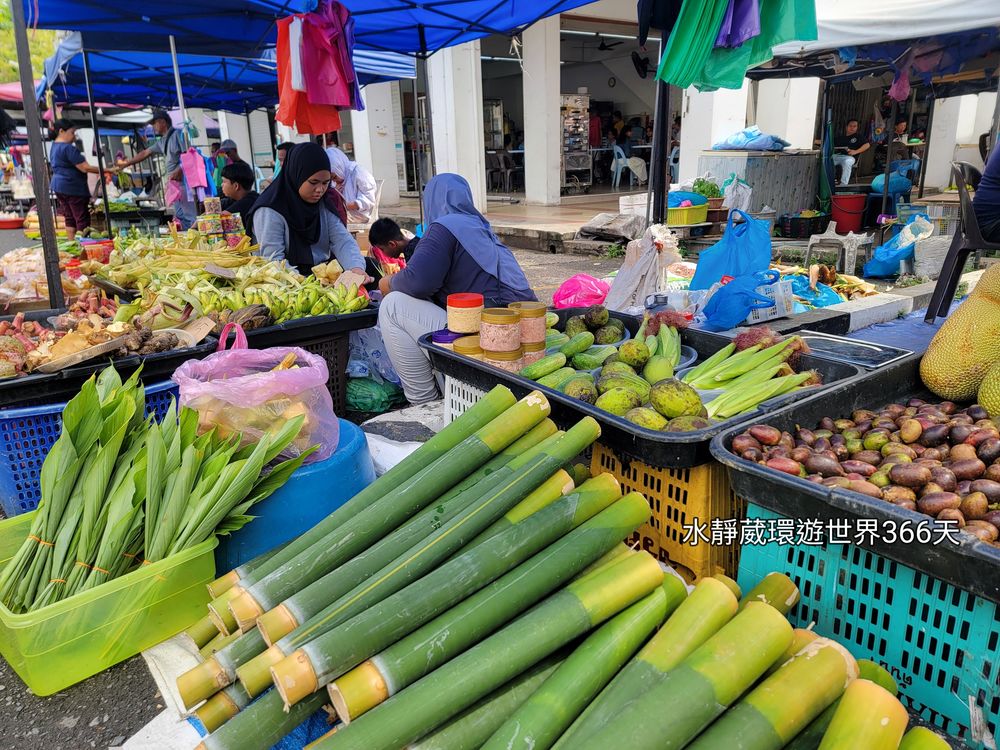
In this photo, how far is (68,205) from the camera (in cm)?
1071

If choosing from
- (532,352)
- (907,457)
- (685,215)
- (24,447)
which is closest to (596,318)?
(532,352)

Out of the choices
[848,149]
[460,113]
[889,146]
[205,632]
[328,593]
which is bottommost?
[205,632]

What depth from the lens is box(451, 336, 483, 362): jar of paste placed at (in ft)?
9.23

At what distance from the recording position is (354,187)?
9516 mm

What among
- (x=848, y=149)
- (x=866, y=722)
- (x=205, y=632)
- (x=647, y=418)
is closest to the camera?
(x=866, y=722)

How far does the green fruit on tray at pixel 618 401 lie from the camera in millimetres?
2232

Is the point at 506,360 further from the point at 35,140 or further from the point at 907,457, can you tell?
the point at 35,140

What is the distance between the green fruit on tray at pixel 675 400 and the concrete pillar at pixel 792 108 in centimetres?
1126

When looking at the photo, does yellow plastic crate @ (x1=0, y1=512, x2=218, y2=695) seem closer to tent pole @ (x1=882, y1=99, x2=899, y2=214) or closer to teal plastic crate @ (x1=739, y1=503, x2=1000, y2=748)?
teal plastic crate @ (x1=739, y1=503, x2=1000, y2=748)

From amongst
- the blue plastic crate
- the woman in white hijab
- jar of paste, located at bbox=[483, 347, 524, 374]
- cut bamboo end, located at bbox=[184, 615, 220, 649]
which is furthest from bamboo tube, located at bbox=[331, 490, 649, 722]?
the woman in white hijab

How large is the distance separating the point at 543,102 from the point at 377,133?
399 cm

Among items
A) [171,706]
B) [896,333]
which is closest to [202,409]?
[171,706]

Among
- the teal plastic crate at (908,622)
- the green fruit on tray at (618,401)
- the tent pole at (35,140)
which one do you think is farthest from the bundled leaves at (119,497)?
the tent pole at (35,140)

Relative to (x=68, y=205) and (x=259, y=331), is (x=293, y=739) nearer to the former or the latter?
(x=259, y=331)
